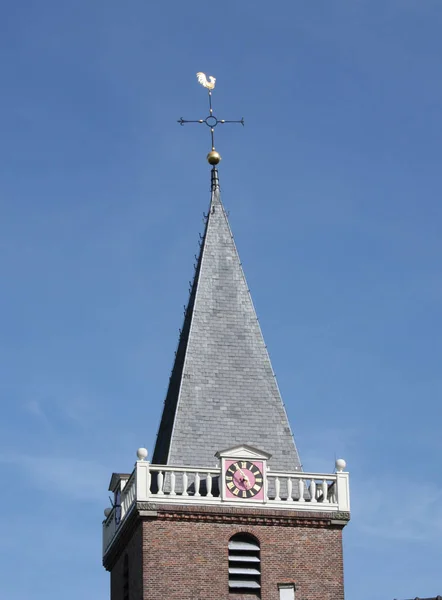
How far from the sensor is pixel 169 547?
5116 centimetres

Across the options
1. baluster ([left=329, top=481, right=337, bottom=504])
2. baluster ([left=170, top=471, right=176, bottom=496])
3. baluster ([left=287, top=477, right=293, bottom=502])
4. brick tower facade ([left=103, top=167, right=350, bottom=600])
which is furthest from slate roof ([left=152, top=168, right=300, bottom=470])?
baluster ([left=329, top=481, right=337, bottom=504])

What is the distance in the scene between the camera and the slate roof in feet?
176

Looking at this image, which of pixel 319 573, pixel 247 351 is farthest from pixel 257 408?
pixel 319 573

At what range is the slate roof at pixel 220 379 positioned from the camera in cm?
5366

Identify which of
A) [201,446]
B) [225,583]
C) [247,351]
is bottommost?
[225,583]

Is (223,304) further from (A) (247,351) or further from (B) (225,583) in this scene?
(B) (225,583)

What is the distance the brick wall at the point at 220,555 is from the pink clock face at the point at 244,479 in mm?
604

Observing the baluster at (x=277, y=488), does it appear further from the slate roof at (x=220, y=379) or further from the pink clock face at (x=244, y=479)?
the slate roof at (x=220, y=379)

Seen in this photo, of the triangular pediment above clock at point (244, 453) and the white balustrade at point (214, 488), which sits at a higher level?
the triangular pediment above clock at point (244, 453)

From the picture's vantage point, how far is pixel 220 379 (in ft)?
181

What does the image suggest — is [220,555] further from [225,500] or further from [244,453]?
[244,453]

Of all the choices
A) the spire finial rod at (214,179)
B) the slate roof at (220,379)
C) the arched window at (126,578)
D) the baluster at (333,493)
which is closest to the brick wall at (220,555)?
the baluster at (333,493)

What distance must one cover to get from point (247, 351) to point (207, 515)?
639 cm

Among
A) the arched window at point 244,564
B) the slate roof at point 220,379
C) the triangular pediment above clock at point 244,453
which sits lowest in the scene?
the arched window at point 244,564
